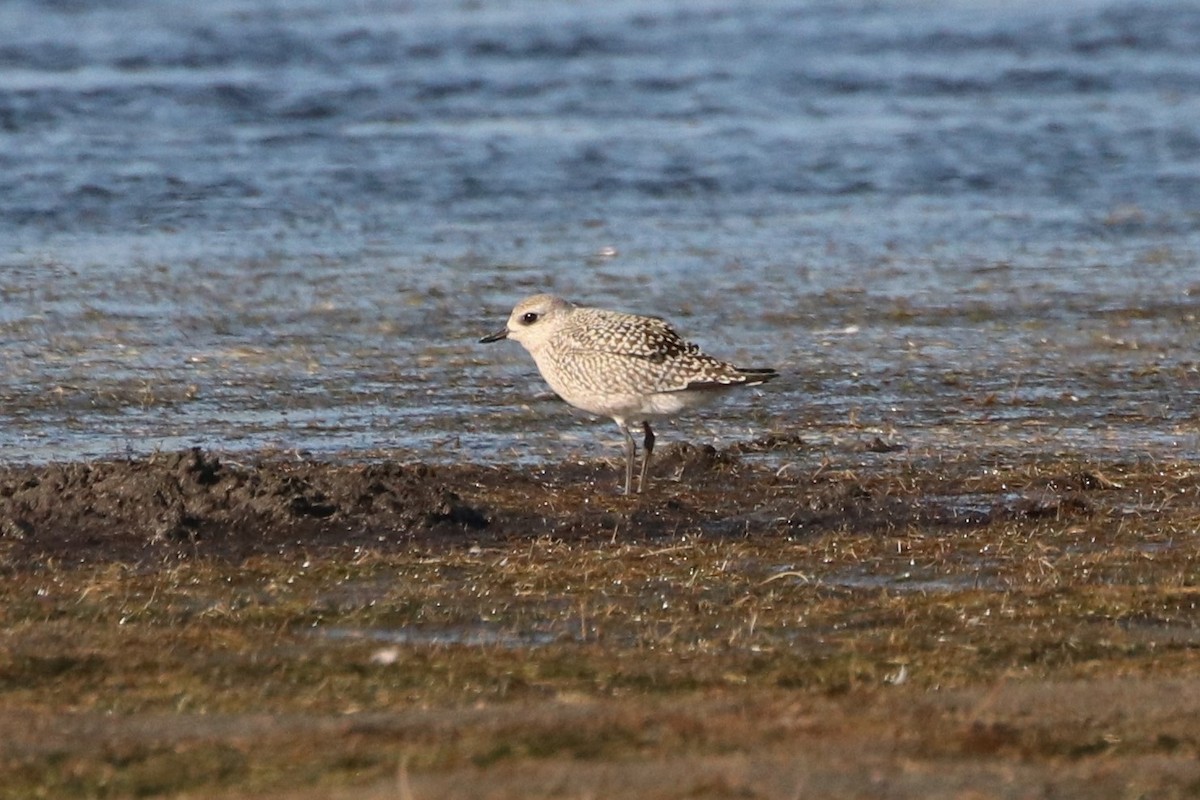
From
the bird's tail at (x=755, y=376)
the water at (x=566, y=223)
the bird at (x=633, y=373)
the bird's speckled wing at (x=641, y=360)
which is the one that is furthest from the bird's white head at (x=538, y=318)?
the bird's tail at (x=755, y=376)

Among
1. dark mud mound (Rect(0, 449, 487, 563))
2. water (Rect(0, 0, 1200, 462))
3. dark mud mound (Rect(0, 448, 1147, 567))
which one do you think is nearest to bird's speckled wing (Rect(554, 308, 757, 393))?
dark mud mound (Rect(0, 448, 1147, 567))

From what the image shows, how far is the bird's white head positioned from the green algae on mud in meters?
0.81

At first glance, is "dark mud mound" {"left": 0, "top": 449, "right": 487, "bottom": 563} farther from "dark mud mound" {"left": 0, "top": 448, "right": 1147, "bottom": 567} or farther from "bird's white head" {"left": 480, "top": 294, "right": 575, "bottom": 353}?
"bird's white head" {"left": 480, "top": 294, "right": 575, "bottom": 353}

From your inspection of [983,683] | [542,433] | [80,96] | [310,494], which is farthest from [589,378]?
[80,96]

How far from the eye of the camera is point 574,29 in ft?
92.4

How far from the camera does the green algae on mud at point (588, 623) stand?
520cm

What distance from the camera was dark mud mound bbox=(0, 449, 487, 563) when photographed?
25.6 ft

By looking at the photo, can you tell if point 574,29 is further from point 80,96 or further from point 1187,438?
point 1187,438

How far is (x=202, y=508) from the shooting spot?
7.97m

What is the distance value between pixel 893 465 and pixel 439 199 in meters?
8.44

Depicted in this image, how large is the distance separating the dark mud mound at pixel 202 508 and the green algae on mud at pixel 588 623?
0.04 feet

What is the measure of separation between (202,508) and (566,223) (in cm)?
857

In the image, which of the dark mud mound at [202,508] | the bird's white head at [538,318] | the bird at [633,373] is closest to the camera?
the dark mud mound at [202,508]

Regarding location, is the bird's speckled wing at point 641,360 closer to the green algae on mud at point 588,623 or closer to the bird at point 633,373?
the bird at point 633,373
